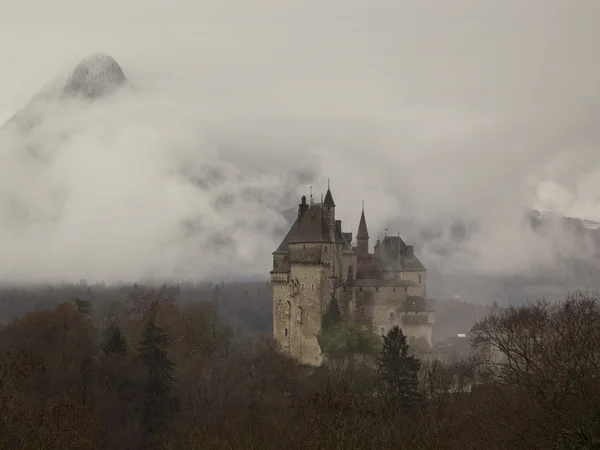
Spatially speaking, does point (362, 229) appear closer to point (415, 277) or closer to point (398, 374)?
point (415, 277)

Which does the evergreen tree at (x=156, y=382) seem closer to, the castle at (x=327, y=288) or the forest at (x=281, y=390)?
the forest at (x=281, y=390)

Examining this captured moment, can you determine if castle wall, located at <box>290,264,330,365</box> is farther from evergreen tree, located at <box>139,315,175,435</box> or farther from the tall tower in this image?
evergreen tree, located at <box>139,315,175,435</box>

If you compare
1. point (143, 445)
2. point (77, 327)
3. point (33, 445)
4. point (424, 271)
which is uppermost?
point (424, 271)

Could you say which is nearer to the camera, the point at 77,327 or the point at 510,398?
the point at 510,398

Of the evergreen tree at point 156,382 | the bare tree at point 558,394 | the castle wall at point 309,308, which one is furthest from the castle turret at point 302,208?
the bare tree at point 558,394

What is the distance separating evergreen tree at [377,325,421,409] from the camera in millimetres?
58344

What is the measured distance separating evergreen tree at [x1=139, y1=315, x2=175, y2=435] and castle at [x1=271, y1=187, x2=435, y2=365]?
23.1m

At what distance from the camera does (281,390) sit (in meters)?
67.3

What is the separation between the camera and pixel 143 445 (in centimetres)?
5125

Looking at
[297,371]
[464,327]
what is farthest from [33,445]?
[464,327]

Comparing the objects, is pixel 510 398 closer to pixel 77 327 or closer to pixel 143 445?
pixel 143 445

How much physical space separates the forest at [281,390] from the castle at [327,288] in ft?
11.8

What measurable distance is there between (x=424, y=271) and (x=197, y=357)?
28.9 metres

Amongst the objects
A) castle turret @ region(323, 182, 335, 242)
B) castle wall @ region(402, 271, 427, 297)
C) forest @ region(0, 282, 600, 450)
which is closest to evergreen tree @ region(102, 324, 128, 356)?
forest @ region(0, 282, 600, 450)
